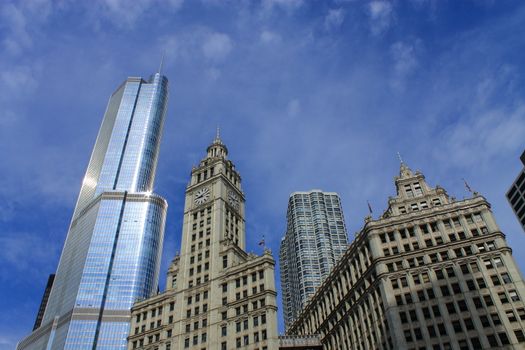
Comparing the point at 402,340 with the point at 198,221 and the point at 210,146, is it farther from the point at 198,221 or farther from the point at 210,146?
the point at 210,146

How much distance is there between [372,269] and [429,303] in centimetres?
1335

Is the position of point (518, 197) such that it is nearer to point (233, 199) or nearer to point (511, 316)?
point (511, 316)

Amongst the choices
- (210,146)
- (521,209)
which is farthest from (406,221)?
(521,209)

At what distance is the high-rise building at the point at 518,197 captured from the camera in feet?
538

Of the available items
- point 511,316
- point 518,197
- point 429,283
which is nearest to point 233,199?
point 429,283

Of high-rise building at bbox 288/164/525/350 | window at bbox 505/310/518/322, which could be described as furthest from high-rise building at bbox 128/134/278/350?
window at bbox 505/310/518/322

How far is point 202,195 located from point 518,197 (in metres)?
110

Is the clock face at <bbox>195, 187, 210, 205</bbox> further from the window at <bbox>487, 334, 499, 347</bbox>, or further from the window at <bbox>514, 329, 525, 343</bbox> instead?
the window at <bbox>514, 329, 525, 343</bbox>

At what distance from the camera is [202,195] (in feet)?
433

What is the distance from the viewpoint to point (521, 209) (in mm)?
166125

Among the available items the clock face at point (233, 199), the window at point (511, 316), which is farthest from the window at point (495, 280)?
the clock face at point (233, 199)

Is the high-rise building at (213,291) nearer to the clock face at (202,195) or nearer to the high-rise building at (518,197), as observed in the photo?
the clock face at (202,195)

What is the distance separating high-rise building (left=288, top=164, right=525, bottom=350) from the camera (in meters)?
84.6

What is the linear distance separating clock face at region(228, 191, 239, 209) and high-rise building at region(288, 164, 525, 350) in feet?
110
